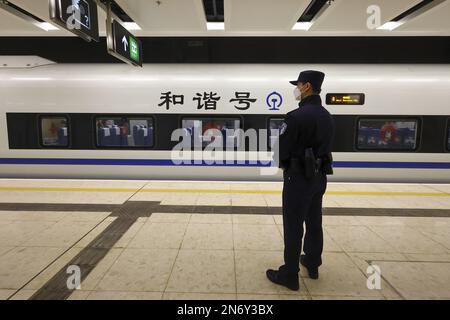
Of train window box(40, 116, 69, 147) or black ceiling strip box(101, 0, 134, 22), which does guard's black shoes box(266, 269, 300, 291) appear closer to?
train window box(40, 116, 69, 147)

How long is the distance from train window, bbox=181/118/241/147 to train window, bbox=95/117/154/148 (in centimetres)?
77

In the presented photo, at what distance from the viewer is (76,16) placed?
3.51m

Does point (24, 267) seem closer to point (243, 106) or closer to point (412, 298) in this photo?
point (412, 298)

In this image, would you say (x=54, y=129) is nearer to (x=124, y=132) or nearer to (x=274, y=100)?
(x=124, y=132)

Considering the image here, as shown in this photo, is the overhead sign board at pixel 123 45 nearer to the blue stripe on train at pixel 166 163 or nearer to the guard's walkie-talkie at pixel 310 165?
the blue stripe on train at pixel 166 163

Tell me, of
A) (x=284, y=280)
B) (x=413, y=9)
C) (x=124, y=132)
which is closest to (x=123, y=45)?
(x=124, y=132)

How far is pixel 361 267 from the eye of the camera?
300 centimetres

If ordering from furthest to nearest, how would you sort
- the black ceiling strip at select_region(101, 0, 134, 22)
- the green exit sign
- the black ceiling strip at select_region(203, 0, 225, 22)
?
the black ceiling strip at select_region(203, 0, 225, 22) < the black ceiling strip at select_region(101, 0, 134, 22) < the green exit sign

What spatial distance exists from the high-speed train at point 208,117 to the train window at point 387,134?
0.02 metres

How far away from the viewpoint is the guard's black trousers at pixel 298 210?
8.23ft

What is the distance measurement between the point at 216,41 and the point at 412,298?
7.45 metres

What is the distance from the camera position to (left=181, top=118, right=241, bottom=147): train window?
5852 mm

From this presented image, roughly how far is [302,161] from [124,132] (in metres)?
4.32

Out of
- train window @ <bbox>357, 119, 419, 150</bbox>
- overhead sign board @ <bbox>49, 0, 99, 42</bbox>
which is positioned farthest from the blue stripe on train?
overhead sign board @ <bbox>49, 0, 99, 42</bbox>
